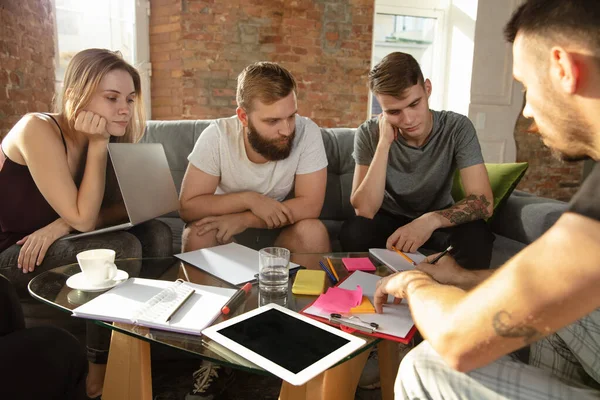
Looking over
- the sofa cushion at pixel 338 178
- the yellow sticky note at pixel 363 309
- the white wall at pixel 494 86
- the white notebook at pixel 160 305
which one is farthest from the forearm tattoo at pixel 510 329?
the white wall at pixel 494 86

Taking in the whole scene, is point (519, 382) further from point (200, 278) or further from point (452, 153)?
point (452, 153)

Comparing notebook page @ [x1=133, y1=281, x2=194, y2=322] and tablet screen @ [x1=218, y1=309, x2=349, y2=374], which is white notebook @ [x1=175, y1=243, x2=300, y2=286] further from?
tablet screen @ [x1=218, y1=309, x2=349, y2=374]

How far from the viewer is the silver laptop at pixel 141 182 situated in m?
1.38

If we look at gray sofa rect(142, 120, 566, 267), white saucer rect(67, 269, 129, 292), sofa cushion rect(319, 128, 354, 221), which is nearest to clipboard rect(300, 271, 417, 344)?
white saucer rect(67, 269, 129, 292)

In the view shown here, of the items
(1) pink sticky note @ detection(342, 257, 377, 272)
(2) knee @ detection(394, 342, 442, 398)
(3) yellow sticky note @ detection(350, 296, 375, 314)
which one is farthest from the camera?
(1) pink sticky note @ detection(342, 257, 377, 272)

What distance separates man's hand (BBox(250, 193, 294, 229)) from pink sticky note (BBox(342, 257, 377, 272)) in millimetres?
443

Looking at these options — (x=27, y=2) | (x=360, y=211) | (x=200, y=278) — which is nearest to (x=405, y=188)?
(x=360, y=211)

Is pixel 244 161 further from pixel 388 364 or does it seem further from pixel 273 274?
pixel 388 364

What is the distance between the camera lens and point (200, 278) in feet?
3.88

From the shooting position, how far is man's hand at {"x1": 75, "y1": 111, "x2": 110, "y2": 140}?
1.48 m

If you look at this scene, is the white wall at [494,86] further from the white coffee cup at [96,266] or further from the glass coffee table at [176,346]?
the white coffee cup at [96,266]

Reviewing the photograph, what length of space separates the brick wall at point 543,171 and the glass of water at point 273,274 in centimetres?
359

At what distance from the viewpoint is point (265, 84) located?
1688mm

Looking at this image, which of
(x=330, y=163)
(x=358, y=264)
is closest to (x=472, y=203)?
(x=358, y=264)
